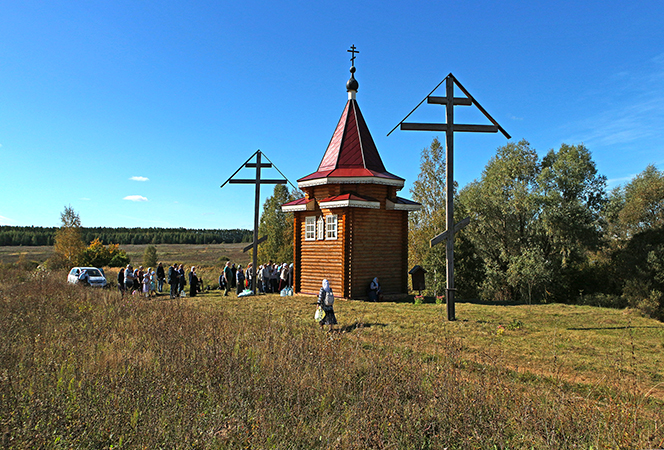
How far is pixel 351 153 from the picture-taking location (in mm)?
20250

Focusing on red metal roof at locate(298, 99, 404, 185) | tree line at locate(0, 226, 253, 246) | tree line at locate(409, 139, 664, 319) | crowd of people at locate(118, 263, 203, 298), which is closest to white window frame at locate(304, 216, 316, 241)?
red metal roof at locate(298, 99, 404, 185)

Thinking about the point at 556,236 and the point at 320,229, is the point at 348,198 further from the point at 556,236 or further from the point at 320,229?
the point at 556,236

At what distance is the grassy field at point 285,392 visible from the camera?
4.16m

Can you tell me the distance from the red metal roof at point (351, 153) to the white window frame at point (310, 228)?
1.99m

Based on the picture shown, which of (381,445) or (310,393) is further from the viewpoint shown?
(310,393)

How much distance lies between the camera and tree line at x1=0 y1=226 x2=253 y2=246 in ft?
388

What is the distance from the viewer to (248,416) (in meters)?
4.58

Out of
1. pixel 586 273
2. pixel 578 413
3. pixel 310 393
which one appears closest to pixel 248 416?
pixel 310 393

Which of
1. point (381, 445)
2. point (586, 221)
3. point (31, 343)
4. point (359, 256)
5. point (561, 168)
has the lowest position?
point (381, 445)

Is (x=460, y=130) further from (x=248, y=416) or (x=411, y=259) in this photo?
(x=411, y=259)

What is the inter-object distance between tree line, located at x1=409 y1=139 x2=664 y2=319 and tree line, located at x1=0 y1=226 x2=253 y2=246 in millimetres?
92303

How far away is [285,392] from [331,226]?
13782mm

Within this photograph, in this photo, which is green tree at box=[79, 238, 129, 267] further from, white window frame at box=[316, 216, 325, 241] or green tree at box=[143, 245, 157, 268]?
white window frame at box=[316, 216, 325, 241]

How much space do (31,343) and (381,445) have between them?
6.28 metres
